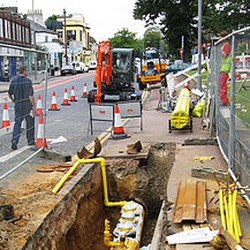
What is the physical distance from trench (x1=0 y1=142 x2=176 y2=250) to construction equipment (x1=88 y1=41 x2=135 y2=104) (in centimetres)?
1032

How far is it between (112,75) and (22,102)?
1216cm

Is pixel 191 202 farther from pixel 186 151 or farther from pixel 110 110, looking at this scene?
pixel 110 110

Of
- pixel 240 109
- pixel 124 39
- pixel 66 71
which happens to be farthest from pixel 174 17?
pixel 124 39

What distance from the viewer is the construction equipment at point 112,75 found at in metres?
18.9

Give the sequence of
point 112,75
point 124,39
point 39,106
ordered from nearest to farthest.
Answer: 1. point 39,106
2. point 112,75
3. point 124,39

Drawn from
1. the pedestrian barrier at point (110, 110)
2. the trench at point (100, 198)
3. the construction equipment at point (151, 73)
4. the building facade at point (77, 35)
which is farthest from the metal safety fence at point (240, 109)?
the building facade at point (77, 35)

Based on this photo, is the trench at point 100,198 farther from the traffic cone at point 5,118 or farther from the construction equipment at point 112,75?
the construction equipment at point 112,75

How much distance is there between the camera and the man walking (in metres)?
8.01

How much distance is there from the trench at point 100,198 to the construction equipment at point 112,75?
10317mm

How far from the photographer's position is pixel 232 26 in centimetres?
2742

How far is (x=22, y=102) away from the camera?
8438mm

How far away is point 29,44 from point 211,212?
58.8 metres

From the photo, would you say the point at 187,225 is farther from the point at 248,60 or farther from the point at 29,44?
the point at 29,44

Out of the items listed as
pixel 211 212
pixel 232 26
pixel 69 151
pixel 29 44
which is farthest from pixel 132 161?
pixel 29 44
